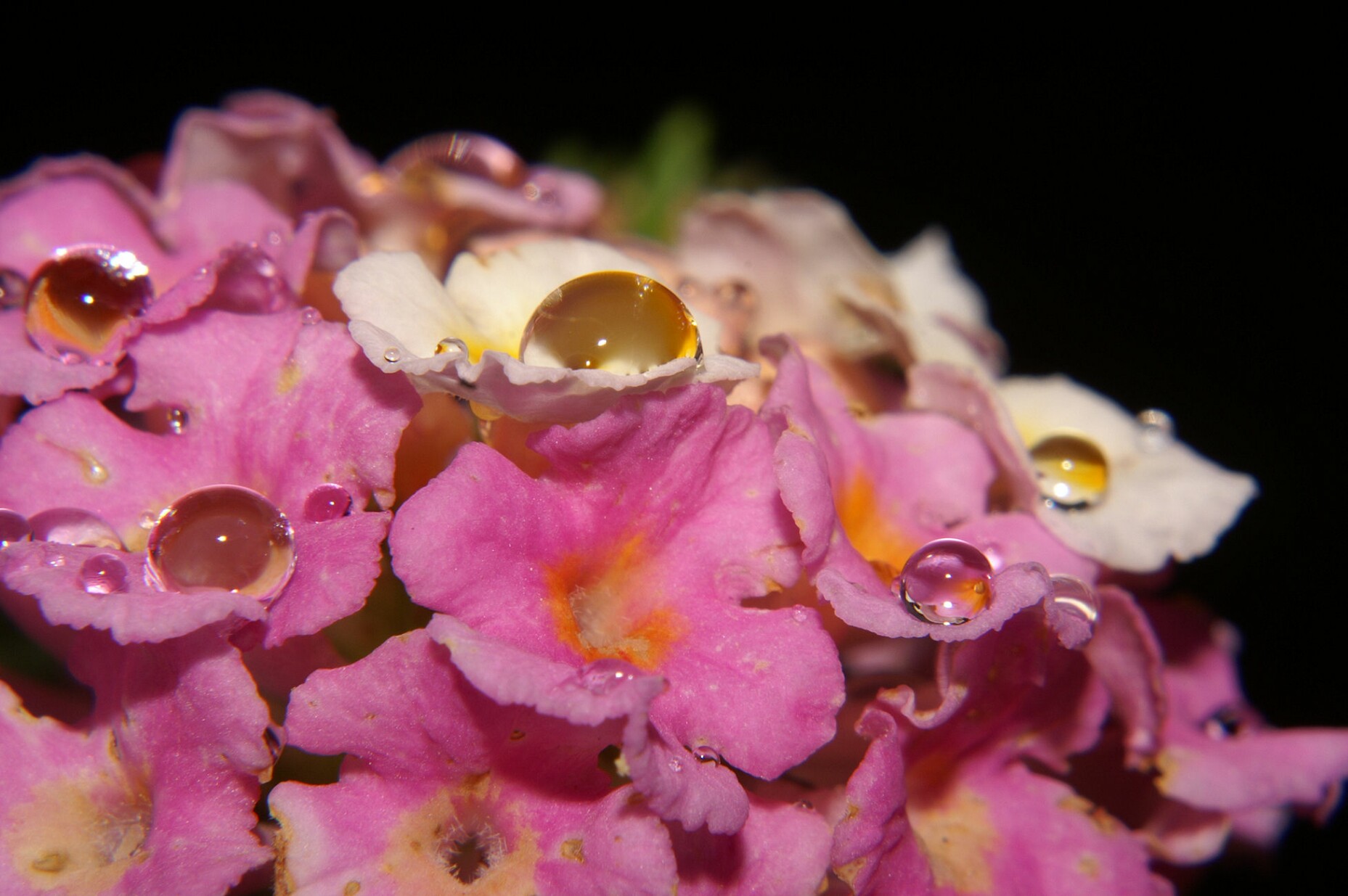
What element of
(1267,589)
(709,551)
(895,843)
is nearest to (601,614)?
(709,551)

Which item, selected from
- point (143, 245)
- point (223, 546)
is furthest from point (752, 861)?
point (143, 245)

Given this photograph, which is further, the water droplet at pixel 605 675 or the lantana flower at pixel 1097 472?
the lantana flower at pixel 1097 472

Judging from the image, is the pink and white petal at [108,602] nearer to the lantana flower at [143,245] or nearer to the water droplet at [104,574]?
the water droplet at [104,574]

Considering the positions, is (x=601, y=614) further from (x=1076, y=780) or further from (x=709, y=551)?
(x=1076, y=780)

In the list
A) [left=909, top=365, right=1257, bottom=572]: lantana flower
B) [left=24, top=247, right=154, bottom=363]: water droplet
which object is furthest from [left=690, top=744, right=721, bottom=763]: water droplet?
[left=24, top=247, right=154, bottom=363]: water droplet

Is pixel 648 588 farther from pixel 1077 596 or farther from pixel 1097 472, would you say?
pixel 1097 472

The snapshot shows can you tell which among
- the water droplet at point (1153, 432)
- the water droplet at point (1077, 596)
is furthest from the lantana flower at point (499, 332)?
the water droplet at point (1153, 432)
